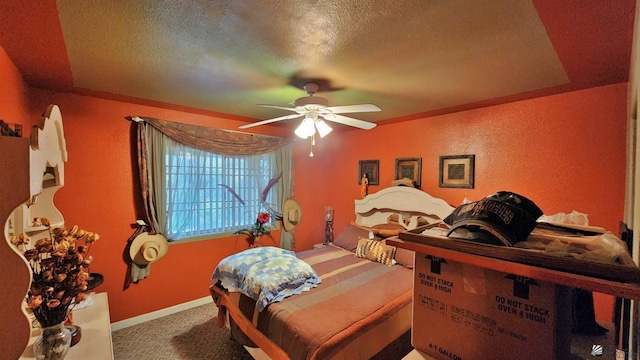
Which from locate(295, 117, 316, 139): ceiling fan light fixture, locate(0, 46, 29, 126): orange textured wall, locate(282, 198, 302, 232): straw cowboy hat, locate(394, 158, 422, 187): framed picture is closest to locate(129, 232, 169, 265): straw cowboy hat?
locate(0, 46, 29, 126): orange textured wall

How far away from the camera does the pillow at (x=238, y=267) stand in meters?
2.19

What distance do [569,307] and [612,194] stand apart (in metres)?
2.13

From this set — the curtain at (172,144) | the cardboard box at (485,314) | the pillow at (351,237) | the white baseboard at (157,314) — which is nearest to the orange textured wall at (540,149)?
the pillow at (351,237)

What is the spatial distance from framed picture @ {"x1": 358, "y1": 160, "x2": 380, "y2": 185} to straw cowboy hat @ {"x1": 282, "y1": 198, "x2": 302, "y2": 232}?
3.54 ft

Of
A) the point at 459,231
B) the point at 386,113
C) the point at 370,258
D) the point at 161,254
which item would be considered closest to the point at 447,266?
the point at 459,231

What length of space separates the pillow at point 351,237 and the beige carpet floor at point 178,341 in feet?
5.39

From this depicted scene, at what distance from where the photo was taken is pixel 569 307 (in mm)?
678

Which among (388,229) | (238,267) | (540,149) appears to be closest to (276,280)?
(238,267)

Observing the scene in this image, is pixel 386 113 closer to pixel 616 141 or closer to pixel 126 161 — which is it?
pixel 616 141

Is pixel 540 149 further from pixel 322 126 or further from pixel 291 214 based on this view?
pixel 291 214

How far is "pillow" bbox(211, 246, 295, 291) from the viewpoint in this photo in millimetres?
2190

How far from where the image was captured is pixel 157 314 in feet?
9.37

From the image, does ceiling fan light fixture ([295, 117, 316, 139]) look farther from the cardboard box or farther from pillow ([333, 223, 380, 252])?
pillow ([333, 223, 380, 252])

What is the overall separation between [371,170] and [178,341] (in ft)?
9.98
